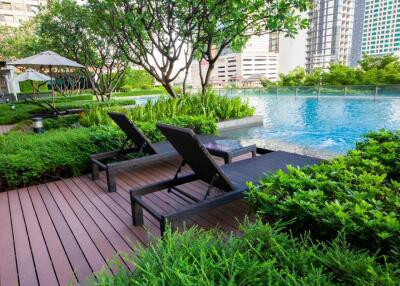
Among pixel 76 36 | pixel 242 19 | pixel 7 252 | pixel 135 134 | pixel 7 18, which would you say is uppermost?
pixel 7 18

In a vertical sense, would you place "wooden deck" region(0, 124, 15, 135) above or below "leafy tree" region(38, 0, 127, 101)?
below

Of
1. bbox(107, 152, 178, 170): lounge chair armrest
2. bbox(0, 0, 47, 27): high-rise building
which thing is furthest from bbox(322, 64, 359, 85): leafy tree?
bbox(0, 0, 47, 27): high-rise building

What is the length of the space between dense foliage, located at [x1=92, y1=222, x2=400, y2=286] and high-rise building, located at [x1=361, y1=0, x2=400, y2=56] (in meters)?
105

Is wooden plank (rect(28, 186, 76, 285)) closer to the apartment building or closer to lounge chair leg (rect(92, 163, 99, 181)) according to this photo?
lounge chair leg (rect(92, 163, 99, 181))

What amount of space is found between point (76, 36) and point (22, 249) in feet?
39.6

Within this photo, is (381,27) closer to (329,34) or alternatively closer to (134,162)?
(329,34)

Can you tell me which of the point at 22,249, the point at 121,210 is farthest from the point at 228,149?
the point at 22,249

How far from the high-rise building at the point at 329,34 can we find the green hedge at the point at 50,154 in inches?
3868

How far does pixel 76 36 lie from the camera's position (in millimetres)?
12336

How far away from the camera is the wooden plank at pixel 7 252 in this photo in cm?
213

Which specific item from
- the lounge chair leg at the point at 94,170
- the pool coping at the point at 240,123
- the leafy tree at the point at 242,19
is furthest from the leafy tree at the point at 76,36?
the lounge chair leg at the point at 94,170

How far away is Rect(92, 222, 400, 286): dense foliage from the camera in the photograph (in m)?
1.20

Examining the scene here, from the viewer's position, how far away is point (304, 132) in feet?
27.7

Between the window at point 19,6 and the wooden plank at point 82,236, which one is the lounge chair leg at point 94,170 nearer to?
the wooden plank at point 82,236
